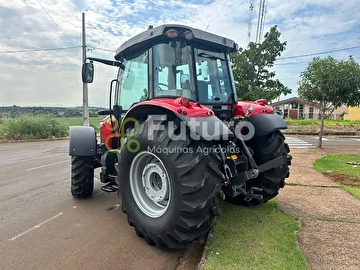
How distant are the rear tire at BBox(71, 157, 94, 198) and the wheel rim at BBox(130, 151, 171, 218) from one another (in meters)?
1.80

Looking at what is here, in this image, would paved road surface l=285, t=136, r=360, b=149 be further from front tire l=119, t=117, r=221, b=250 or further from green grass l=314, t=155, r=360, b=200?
front tire l=119, t=117, r=221, b=250

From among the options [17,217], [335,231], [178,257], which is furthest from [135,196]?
[335,231]

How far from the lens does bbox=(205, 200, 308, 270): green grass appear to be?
2617 mm

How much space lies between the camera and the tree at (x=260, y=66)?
46.9 ft

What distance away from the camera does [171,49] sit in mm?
3271

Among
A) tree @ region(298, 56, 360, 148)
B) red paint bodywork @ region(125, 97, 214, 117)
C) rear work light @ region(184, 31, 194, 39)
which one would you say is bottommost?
red paint bodywork @ region(125, 97, 214, 117)

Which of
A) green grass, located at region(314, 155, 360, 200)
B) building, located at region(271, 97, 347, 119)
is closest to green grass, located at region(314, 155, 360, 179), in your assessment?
green grass, located at region(314, 155, 360, 200)

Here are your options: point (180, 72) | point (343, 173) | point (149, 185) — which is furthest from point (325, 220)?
point (343, 173)

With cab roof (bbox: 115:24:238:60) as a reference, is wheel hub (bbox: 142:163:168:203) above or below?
below

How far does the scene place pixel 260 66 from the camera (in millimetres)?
14883

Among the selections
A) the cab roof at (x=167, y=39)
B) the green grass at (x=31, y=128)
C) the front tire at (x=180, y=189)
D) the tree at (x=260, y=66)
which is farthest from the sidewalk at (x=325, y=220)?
the green grass at (x=31, y=128)

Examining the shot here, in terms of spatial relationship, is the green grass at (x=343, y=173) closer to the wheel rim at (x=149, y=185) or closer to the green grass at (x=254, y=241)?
the green grass at (x=254, y=241)

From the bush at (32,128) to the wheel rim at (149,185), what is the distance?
16.9m

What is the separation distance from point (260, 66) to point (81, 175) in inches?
502
